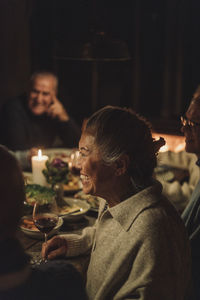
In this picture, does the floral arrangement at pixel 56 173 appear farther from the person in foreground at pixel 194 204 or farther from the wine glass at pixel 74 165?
the person in foreground at pixel 194 204

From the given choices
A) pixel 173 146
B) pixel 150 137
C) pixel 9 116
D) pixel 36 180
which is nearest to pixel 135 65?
pixel 173 146

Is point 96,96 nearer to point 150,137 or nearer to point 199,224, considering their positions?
point 199,224

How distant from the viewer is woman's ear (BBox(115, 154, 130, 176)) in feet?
5.10

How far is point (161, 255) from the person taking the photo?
4.63ft

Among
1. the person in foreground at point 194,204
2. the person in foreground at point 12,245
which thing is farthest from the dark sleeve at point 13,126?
the person in foreground at point 12,245

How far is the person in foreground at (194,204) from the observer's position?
81.6 inches

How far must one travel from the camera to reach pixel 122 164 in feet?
5.15

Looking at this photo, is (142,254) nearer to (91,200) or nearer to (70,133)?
(91,200)

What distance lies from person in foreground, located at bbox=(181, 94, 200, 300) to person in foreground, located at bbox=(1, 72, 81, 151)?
2.08 metres

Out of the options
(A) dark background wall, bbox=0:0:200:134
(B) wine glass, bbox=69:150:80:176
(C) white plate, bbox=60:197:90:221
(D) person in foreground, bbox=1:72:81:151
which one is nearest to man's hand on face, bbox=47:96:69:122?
(D) person in foreground, bbox=1:72:81:151

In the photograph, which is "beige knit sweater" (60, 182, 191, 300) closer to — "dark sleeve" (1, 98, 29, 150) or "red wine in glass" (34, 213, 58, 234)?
"red wine in glass" (34, 213, 58, 234)

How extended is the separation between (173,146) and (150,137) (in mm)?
2704

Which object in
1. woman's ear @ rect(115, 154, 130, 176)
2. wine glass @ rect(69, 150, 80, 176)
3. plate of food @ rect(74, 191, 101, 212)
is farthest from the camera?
wine glass @ rect(69, 150, 80, 176)

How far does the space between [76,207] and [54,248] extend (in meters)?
0.53
